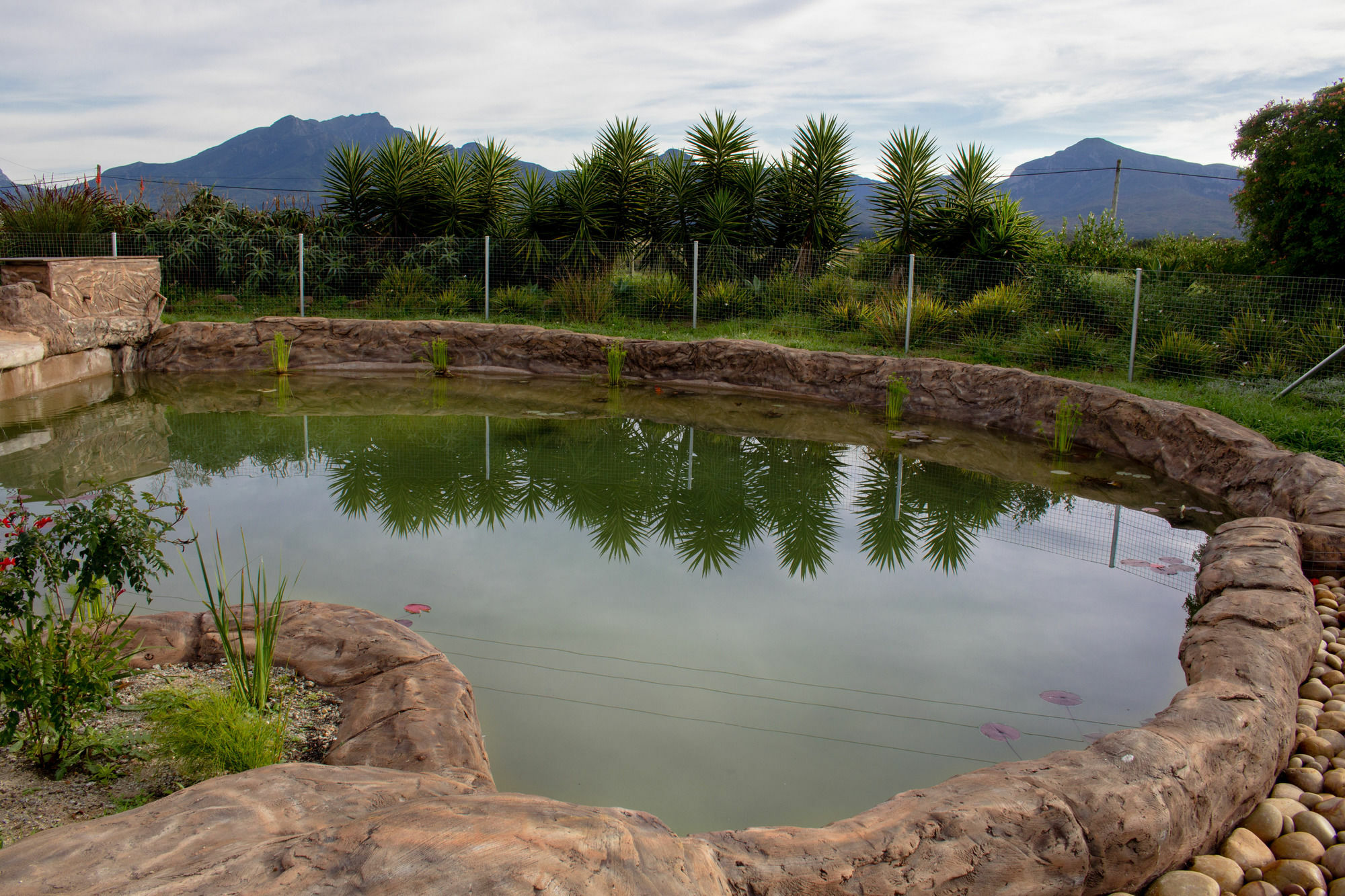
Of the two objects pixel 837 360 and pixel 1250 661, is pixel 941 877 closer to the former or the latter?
pixel 1250 661

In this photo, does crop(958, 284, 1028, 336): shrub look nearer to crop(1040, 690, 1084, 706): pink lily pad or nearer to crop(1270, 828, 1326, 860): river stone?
crop(1040, 690, 1084, 706): pink lily pad

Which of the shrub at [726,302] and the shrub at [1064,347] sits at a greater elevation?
the shrub at [726,302]

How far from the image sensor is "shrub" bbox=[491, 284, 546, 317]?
13758 mm

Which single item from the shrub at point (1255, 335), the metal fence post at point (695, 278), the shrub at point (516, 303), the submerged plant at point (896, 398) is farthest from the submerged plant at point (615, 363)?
the shrub at point (1255, 335)

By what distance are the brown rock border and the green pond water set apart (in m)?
0.47

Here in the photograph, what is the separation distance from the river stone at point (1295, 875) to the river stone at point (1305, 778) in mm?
497

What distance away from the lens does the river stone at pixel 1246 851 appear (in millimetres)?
2465

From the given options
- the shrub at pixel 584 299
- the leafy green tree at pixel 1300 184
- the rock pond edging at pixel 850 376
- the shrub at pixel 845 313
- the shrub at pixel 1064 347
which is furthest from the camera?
the shrub at pixel 584 299

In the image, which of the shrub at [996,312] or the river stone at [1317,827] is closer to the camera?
the river stone at [1317,827]

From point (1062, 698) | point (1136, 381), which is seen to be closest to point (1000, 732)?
point (1062, 698)

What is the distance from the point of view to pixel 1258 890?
232 cm

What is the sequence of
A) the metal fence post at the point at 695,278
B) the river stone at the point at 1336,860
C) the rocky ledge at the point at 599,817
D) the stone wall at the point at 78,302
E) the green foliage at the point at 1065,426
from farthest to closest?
1. the metal fence post at the point at 695,278
2. the stone wall at the point at 78,302
3. the green foliage at the point at 1065,426
4. the river stone at the point at 1336,860
5. the rocky ledge at the point at 599,817

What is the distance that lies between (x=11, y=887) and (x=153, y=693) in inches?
57.7

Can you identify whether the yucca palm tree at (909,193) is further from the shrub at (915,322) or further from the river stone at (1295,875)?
the river stone at (1295,875)
